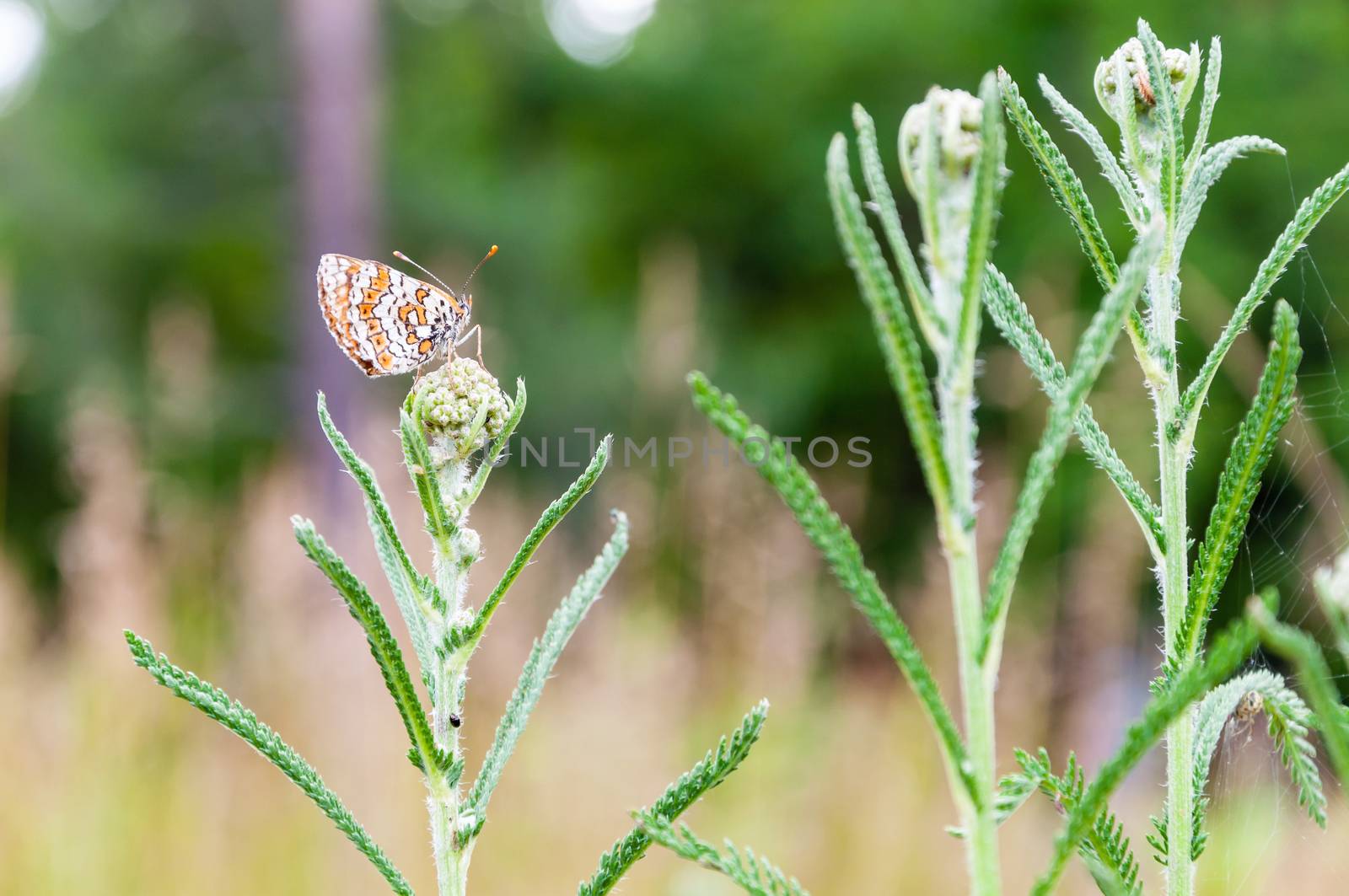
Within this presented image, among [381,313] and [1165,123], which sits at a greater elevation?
[381,313]

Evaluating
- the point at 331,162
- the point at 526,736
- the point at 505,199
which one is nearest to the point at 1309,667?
the point at 526,736

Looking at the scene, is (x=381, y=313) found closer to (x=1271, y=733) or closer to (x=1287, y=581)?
(x=1271, y=733)

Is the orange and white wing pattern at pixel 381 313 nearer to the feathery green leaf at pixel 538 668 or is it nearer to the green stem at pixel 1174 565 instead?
the feathery green leaf at pixel 538 668

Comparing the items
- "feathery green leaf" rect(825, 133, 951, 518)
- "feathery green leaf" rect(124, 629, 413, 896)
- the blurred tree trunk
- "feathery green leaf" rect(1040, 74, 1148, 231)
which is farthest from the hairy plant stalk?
the blurred tree trunk

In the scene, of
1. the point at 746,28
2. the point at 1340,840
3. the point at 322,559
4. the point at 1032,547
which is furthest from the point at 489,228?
the point at 322,559

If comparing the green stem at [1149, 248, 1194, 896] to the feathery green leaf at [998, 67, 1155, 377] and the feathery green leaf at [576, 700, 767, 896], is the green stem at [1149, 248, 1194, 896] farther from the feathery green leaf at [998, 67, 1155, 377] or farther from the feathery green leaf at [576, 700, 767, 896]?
the feathery green leaf at [576, 700, 767, 896]

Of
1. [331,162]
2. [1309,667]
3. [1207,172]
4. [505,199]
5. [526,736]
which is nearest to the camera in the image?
[1309,667]

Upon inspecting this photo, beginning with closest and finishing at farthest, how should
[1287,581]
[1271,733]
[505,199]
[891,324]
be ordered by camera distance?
[891,324] < [1271,733] < [1287,581] < [505,199]
